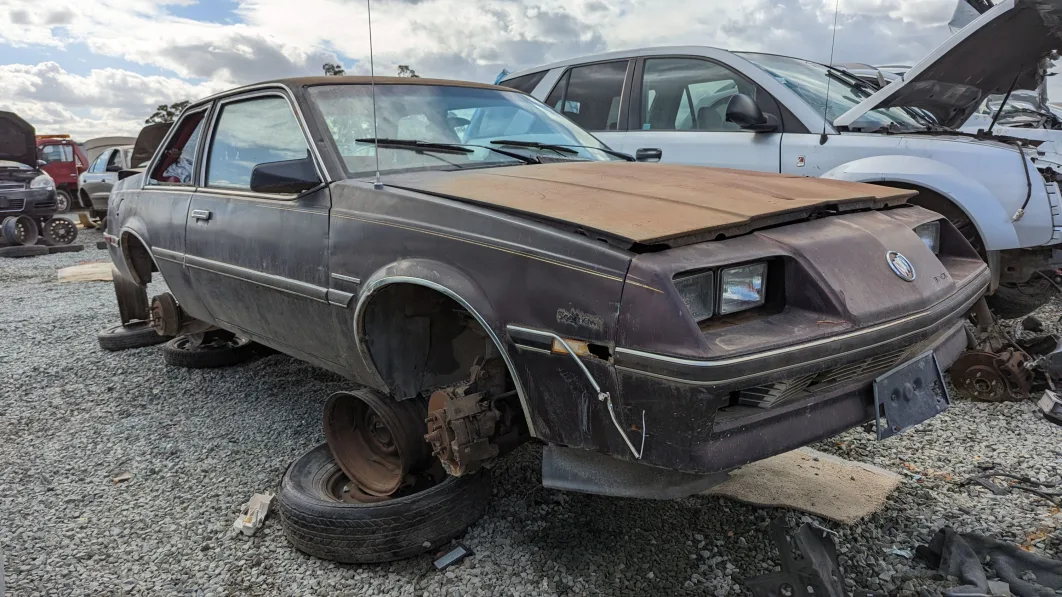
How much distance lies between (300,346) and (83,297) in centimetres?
601

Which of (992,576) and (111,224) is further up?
(111,224)

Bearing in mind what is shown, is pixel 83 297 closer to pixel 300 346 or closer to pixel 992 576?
pixel 300 346

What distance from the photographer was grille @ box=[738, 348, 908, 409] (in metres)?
1.82

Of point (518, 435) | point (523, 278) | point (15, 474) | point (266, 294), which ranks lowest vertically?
point (15, 474)

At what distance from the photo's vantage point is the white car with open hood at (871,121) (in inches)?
149

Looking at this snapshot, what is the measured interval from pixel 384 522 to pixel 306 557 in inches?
14.9

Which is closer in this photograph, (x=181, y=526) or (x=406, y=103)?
(x=181, y=526)

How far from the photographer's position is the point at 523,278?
75.4 inches

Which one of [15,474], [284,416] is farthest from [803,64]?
[15,474]

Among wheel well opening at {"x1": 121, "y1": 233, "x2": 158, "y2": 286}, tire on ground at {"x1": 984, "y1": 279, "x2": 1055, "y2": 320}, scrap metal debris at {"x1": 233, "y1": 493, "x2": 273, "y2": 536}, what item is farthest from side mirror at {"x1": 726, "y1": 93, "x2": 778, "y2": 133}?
wheel well opening at {"x1": 121, "y1": 233, "x2": 158, "y2": 286}

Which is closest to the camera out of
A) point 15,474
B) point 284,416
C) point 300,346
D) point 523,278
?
point 523,278

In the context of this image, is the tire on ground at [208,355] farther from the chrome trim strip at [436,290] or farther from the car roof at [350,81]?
the chrome trim strip at [436,290]

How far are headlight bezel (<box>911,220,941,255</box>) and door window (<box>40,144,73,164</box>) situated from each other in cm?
2155

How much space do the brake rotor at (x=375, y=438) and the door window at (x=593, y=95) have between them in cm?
317
